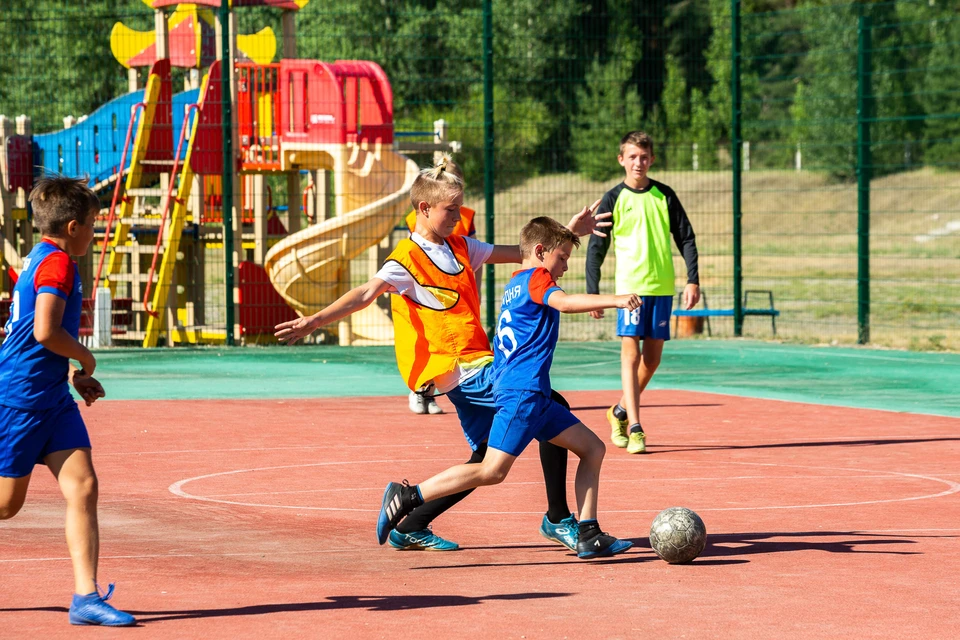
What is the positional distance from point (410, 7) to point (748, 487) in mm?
42649

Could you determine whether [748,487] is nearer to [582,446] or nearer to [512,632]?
[582,446]

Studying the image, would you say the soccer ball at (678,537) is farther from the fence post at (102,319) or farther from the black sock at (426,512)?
the fence post at (102,319)

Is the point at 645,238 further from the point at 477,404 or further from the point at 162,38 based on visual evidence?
the point at 162,38

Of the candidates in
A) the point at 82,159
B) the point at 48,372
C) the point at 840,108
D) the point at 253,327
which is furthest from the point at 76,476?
the point at 840,108

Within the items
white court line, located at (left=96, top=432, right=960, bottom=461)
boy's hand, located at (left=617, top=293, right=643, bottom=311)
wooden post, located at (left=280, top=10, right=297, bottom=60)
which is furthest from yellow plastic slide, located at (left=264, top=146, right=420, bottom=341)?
boy's hand, located at (left=617, top=293, right=643, bottom=311)

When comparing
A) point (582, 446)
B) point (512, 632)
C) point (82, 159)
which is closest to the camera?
point (512, 632)

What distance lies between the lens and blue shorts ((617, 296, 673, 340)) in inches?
400

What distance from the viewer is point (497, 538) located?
7207 millimetres

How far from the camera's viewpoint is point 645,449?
10047 mm

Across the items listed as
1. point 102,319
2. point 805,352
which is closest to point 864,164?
point 805,352

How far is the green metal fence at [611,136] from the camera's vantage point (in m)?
19.1

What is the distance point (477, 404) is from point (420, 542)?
69 centimetres

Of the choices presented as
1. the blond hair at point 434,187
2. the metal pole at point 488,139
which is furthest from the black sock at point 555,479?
the metal pole at point 488,139

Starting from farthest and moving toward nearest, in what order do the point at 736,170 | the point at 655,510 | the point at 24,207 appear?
1. the point at 24,207
2. the point at 736,170
3. the point at 655,510
